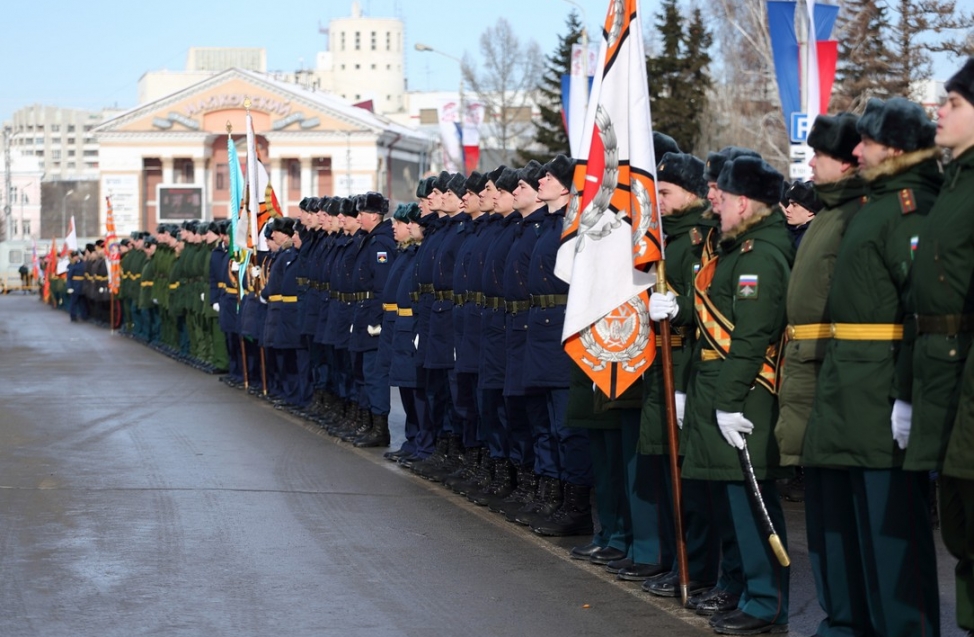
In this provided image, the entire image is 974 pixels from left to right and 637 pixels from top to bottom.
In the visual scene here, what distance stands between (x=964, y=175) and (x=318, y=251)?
1152 cm

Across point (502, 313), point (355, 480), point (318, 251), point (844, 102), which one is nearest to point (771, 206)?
point (502, 313)

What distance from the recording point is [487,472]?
466 inches

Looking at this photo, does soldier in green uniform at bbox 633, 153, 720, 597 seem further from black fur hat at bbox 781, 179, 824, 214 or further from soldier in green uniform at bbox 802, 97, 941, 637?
black fur hat at bbox 781, 179, 824, 214

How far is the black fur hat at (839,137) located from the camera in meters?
6.91

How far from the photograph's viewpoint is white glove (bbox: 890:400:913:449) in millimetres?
6234

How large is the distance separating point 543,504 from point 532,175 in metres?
2.01

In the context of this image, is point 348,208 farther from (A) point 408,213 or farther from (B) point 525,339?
(B) point 525,339

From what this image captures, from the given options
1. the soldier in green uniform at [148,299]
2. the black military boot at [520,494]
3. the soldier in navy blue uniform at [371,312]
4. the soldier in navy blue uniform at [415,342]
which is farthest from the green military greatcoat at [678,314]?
the soldier in green uniform at [148,299]

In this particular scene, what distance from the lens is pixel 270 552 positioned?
9320mm

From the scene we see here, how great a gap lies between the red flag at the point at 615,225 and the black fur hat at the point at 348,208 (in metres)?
7.44

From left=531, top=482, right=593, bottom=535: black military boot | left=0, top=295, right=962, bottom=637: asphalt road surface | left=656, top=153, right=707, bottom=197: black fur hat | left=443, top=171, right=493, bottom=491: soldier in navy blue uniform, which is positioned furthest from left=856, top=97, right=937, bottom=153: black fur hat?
left=443, top=171, right=493, bottom=491: soldier in navy blue uniform

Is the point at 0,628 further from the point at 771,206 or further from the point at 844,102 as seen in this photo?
the point at 844,102

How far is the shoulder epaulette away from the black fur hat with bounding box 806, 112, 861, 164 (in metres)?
0.55

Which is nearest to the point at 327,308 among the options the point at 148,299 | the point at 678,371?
the point at 678,371
